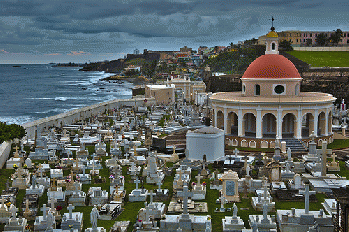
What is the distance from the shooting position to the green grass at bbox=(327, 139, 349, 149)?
1305 inches

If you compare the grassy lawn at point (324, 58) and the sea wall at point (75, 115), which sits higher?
the grassy lawn at point (324, 58)

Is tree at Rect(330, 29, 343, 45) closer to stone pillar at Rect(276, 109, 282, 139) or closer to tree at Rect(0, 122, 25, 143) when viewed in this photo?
stone pillar at Rect(276, 109, 282, 139)

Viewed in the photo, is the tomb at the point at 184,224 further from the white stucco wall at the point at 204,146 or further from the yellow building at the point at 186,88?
the yellow building at the point at 186,88

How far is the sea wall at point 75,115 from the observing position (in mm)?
39125

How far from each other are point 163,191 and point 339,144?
58.2ft

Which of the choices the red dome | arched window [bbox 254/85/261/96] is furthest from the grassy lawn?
arched window [bbox 254/85/261/96]

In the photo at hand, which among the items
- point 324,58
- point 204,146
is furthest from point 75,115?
point 324,58

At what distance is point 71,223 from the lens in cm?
1650

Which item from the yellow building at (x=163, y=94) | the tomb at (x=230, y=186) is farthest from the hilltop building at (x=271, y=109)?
the yellow building at (x=163, y=94)

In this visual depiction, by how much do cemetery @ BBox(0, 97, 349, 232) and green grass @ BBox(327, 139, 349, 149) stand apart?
3.26 metres

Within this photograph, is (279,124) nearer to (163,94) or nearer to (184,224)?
(184,224)

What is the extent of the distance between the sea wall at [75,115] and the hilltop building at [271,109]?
13651mm

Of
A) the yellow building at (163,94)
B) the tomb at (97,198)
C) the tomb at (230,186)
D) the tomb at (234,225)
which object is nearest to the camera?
the tomb at (234,225)

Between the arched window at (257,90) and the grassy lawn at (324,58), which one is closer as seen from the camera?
the arched window at (257,90)
